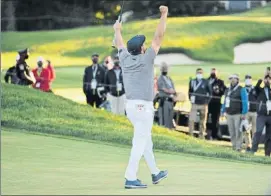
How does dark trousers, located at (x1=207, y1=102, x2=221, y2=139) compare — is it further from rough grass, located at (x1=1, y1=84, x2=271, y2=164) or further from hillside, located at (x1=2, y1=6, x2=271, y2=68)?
hillside, located at (x1=2, y1=6, x2=271, y2=68)

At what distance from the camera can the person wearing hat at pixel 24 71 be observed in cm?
2698

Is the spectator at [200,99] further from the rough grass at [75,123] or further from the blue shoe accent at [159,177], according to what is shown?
the blue shoe accent at [159,177]

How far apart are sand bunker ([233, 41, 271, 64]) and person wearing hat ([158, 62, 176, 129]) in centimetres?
801

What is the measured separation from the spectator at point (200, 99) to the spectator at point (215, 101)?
368 mm

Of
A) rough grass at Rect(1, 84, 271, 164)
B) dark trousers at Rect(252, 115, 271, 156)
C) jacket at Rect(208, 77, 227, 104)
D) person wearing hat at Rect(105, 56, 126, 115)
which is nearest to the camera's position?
rough grass at Rect(1, 84, 271, 164)

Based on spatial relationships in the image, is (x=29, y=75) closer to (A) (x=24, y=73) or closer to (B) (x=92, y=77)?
(A) (x=24, y=73)

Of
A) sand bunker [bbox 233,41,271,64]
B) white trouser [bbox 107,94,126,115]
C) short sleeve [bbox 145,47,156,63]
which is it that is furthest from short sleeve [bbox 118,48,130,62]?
sand bunker [bbox 233,41,271,64]

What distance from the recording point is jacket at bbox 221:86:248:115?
931 inches

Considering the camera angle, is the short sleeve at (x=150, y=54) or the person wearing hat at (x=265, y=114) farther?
the person wearing hat at (x=265, y=114)

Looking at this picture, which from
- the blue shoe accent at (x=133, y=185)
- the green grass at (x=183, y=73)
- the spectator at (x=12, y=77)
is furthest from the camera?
the green grass at (x=183, y=73)

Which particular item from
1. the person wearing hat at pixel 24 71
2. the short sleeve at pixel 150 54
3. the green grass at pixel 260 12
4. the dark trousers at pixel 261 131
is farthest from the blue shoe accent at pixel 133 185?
the green grass at pixel 260 12

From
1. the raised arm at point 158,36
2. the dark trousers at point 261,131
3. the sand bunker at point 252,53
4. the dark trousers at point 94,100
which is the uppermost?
the raised arm at point 158,36

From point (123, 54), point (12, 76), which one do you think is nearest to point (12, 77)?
point (12, 76)

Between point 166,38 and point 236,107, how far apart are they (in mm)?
20030
